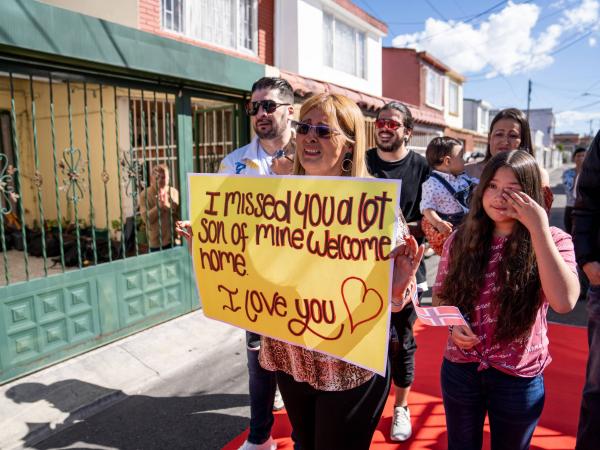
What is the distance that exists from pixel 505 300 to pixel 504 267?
0.42 ft

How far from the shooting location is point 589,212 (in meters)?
2.38

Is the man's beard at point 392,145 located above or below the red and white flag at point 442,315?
Answer: above

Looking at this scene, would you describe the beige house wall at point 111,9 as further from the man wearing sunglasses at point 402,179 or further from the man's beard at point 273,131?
the man wearing sunglasses at point 402,179

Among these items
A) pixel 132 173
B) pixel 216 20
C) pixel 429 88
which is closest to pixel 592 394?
pixel 132 173

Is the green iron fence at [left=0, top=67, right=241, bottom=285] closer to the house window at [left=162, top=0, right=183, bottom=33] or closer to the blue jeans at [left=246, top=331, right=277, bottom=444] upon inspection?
the house window at [left=162, top=0, right=183, bottom=33]

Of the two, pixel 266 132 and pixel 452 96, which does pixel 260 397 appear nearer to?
pixel 266 132

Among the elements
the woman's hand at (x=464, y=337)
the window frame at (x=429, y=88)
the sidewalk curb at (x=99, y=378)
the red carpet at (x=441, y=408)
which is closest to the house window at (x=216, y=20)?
the sidewalk curb at (x=99, y=378)

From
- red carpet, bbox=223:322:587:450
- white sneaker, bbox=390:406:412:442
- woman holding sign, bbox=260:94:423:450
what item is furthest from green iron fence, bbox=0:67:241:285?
woman holding sign, bbox=260:94:423:450

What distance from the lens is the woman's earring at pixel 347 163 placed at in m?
1.79

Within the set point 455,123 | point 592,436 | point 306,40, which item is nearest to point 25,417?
point 592,436

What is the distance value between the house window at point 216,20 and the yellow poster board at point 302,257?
7.03m

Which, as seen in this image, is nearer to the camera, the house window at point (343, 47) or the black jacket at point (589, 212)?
the black jacket at point (589, 212)

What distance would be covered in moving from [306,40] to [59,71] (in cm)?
783

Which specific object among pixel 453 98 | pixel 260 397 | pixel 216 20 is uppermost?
pixel 453 98
